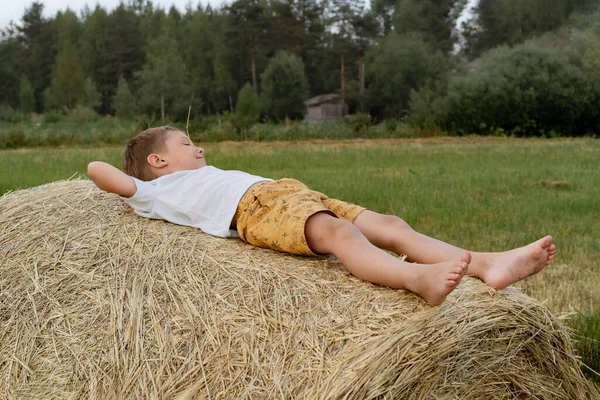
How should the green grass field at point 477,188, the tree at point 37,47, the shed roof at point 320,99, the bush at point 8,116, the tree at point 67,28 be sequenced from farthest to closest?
the tree at point 67,28 → the tree at point 37,47 → the shed roof at point 320,99 → the bush at point 8,116 → the green grass field at point 477,188

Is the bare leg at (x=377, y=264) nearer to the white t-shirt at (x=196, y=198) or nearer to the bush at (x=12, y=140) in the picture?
the white t-shirt at (x=196, y=198)

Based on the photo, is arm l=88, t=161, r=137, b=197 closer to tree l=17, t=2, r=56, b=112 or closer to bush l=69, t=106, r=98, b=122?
bush l=69, t=106, r=98, b=122

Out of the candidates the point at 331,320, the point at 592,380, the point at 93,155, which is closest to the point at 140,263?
the point at 331,320

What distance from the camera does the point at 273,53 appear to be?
191 feet

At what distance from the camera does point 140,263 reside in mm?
3443

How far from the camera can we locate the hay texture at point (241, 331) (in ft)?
8.87

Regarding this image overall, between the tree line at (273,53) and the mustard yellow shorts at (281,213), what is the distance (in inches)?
1057

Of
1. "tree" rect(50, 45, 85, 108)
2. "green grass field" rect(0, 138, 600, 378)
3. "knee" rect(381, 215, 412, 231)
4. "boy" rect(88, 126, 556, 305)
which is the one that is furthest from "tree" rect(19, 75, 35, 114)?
"knee" rect(381, 215, 412, 231)

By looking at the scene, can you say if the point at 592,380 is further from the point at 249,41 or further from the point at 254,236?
the point at 249,41

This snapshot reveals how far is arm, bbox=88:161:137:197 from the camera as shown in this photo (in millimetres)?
3947

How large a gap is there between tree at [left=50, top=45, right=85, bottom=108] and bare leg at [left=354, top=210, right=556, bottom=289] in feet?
198

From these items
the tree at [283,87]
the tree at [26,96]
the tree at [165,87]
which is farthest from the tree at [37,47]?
the tree at [283,87]

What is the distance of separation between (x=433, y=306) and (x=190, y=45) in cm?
6413

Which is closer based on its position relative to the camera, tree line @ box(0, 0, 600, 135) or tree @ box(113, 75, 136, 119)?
tree line @ box(0, 0, 600, 135)
